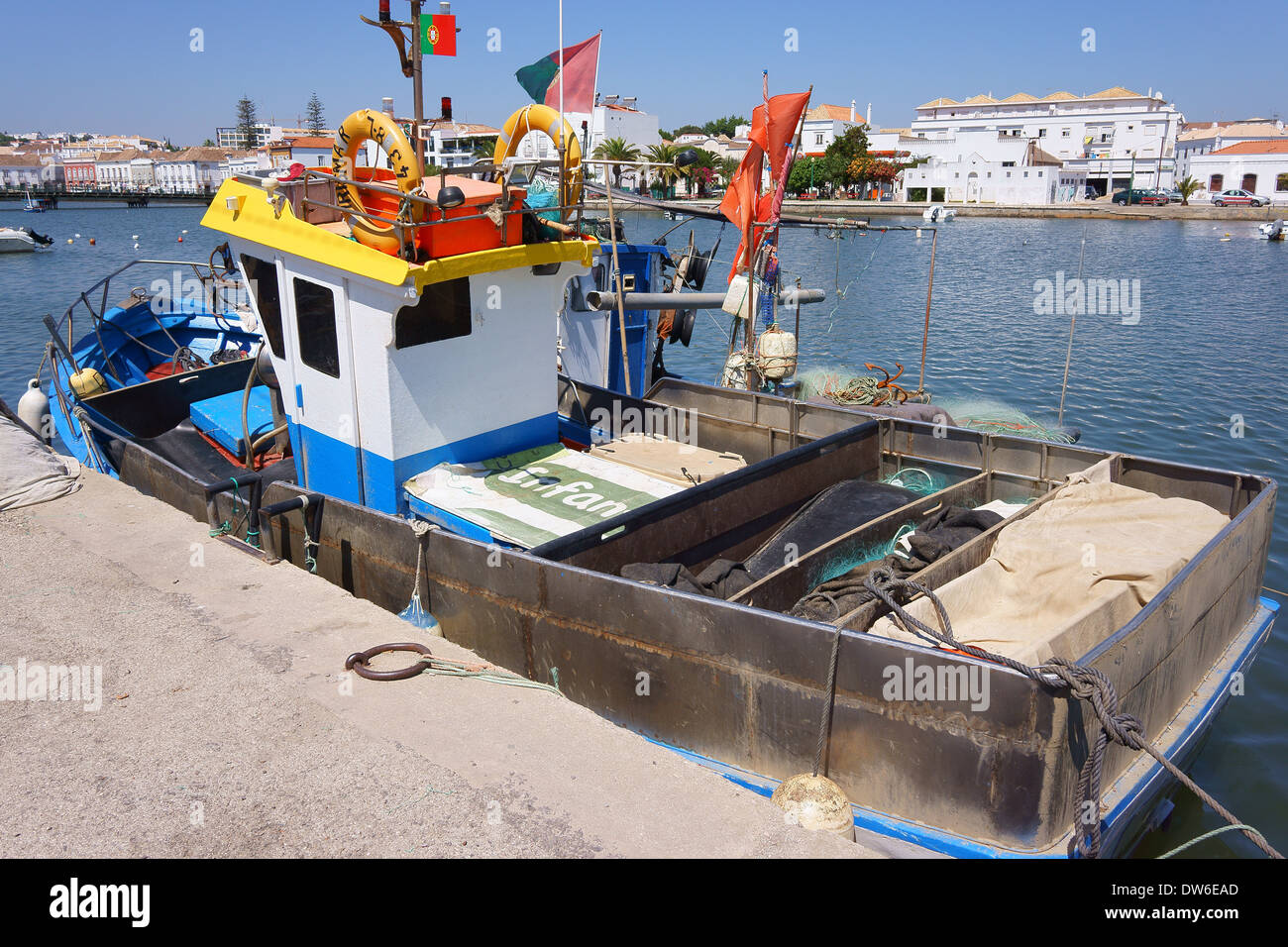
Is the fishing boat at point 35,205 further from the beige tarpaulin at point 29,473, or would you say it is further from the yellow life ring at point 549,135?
the yellow life ring at point 549,135

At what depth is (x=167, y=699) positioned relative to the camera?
4.43 m

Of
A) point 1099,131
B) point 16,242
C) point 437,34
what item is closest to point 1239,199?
point 1099,131

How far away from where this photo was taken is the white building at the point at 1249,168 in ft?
326

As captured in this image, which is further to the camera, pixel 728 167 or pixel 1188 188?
pixel 1188 188

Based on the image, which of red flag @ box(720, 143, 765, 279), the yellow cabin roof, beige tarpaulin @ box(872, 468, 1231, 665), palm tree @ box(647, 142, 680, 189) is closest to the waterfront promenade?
beige tarpaulin @ box(872, 468, 1231, 665)

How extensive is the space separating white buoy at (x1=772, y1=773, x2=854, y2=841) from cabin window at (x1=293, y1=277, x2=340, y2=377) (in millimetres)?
4455

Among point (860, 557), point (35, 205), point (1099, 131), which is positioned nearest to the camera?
point (860, 557)

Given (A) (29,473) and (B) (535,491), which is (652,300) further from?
(A) (29,473)

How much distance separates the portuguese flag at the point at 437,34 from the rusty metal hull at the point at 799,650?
11.9 ft

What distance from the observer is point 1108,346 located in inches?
968

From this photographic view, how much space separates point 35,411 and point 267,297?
21.8 feet

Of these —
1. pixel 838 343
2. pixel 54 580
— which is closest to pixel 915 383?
pixel 838 343

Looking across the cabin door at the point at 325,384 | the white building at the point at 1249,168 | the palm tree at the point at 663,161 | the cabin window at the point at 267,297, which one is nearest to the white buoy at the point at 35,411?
the cabin window at the point at 267,297

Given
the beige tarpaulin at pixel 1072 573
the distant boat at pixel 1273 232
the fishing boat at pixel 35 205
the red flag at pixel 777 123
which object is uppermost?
the fishing boat at pixel 35 205
